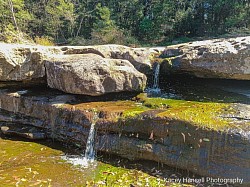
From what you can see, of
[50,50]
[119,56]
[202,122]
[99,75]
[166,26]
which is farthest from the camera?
[166,26]

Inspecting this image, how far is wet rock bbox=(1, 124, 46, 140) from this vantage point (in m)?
8.22

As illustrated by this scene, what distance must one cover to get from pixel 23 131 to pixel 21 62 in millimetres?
2375

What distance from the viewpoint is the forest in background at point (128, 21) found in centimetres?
2453

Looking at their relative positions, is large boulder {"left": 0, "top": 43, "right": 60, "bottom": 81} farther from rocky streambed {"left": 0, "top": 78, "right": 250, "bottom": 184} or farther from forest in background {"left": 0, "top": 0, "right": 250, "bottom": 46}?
forest in background {"left": 0, "top": 0, "right": 250, "bottom": 46}

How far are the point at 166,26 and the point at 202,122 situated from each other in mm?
21941

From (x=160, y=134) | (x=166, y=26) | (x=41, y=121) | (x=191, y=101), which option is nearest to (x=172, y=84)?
(x=191, y=101)

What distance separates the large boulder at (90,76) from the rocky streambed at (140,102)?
3cm

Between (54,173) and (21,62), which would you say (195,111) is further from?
(21,62)

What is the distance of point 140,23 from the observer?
28203 mm

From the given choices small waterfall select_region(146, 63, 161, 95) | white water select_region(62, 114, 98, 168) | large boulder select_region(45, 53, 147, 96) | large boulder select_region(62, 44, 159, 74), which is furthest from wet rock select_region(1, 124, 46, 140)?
small waterfall select_region(146, 63, 161, 95)

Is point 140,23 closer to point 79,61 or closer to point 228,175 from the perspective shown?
point 79,61

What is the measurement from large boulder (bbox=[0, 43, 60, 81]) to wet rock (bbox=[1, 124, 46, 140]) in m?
1.65

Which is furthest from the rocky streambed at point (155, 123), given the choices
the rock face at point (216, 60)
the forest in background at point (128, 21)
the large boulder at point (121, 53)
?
the forest in background at point (128, 21)

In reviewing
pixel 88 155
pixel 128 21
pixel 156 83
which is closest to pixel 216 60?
pixel 156 83
